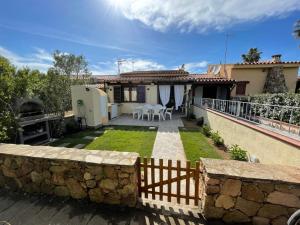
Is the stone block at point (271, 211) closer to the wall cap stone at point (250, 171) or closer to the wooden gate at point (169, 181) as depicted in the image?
the wall cap stone at point (250, 171)

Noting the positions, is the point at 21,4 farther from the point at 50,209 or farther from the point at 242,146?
the point at 242,146

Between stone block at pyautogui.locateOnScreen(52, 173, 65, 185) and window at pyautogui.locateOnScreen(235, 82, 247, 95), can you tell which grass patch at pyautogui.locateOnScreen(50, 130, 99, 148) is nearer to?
→ stone block at pyautogui.locateOnScreen(52, 173, 65, 185)

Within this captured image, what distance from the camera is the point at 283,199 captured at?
2367 millimetres

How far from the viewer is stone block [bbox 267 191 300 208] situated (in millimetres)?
2332

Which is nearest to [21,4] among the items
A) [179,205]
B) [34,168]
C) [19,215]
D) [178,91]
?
[34,168]

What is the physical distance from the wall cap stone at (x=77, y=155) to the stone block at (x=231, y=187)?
1672 mm

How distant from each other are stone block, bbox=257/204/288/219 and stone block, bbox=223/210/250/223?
24 cm

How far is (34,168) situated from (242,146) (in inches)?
257

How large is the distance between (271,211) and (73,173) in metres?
3.76

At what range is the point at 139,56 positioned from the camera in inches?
936

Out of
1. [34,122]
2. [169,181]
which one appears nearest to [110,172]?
[169,181]

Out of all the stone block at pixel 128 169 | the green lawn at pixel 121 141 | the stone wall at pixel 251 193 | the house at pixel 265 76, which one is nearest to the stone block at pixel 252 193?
the stone wall at pixel 251 193

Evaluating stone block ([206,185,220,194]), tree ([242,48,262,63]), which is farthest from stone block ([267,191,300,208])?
tree ([242,48,262,63])

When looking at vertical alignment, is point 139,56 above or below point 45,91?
above
